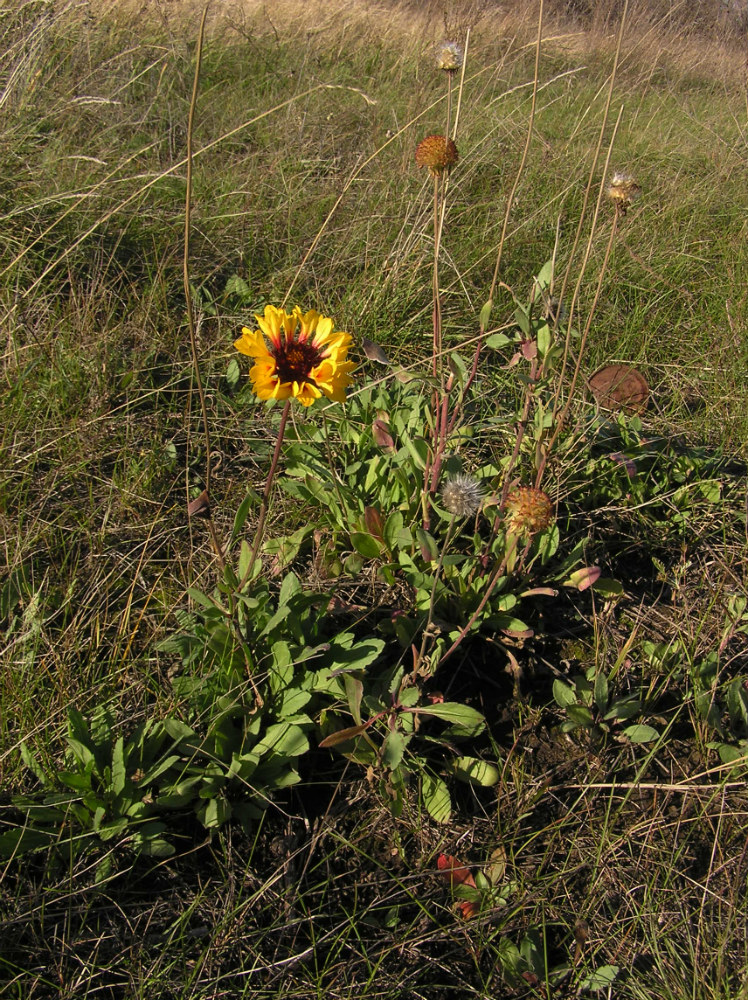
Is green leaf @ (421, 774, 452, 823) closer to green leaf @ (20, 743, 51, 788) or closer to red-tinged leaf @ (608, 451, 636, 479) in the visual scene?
green leaf @ (20, 743, 51, 788)

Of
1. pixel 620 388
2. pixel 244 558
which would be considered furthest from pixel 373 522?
pixel 620 388

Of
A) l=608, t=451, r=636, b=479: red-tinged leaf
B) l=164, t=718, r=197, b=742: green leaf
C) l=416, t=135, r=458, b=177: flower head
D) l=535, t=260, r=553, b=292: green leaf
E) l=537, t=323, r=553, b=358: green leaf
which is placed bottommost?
l=164, t=718, r=197, b=742: green leaf

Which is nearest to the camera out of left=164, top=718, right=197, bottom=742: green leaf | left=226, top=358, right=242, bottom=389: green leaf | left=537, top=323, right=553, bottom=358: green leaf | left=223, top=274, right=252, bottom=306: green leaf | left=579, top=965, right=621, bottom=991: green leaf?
left=579, top=965, right=621, bottom=991: green leaf

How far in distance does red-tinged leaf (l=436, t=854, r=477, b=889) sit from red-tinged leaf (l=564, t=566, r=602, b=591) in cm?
64

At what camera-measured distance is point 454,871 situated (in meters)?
1.34

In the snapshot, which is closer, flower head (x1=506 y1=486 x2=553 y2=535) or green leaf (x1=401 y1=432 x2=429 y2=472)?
flower head (x1=506 y1=486 x2=553 y2=535)

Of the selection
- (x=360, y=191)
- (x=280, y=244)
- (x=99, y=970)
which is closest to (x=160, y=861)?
(x=99, y=970)

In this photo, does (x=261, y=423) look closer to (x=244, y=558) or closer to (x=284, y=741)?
(x=244, y=558)

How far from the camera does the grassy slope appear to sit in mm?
1231

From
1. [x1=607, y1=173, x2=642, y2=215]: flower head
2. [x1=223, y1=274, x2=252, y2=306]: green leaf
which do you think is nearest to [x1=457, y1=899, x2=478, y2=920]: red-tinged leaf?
[x1=607, y1=173, x2=642, y2=215]: flower head

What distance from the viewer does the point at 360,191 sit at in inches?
118

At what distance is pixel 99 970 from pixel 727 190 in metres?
3.72

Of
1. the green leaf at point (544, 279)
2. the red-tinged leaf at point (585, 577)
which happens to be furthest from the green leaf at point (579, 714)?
the green leaf at point (544, 279)

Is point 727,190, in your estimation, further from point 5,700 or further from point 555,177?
point 5,700
